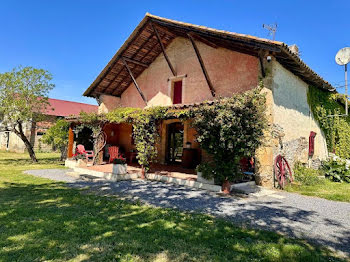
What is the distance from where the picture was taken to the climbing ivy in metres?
11.6

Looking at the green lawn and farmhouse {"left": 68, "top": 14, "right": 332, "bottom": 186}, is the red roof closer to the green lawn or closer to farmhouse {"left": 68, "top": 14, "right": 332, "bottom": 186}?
farmhouse {"left": 68, "top": 14, "right": 332, "bottom": 186}

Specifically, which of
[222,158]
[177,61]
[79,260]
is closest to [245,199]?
[222,158]

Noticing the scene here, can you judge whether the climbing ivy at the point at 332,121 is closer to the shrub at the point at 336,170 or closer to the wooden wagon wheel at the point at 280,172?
the shrub at the point at 336,170

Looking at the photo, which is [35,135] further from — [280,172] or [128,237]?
[128,237]

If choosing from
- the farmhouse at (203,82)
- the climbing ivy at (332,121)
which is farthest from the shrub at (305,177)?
the climbing ivy at (332,121)

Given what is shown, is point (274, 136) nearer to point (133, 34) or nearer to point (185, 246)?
point (185, 246)

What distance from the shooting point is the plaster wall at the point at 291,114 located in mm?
8164

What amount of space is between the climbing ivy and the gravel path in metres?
6.76

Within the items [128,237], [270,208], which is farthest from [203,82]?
[128,237]

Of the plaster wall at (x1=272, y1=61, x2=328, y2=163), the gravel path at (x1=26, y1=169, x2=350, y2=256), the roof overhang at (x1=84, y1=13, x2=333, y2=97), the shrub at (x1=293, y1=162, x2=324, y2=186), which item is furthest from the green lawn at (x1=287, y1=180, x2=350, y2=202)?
the roof overhang at (x1=84, y1=13, x2=333, y2=97)

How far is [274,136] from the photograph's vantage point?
7.78m

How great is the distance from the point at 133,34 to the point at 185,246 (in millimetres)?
10226

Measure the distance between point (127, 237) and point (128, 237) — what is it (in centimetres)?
2

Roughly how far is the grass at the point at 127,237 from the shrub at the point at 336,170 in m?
8.50
